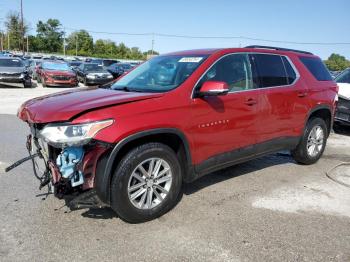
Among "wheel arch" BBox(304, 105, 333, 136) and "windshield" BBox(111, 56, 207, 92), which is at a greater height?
"windshield" BBox(111, 56, 207, 92)

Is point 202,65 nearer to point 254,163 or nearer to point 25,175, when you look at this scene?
point 254,163

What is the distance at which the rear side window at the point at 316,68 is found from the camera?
5.94 metres

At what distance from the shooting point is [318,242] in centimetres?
357

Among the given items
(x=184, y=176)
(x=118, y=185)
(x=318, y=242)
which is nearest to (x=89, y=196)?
(x=118, y=185)

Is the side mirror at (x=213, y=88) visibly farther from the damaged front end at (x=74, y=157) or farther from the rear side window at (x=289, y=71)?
the rear side window at (x=289, y=71)

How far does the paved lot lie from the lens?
10.9ft

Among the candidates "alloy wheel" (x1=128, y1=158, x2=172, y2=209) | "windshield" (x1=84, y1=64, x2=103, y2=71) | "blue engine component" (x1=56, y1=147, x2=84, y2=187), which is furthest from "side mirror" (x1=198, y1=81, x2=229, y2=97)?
"windshield" (x1=84, y1=64, x2=103, y2=71)

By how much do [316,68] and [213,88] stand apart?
2.92 meters

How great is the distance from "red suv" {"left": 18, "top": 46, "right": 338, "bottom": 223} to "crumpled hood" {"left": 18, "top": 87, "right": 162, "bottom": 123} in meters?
0.01

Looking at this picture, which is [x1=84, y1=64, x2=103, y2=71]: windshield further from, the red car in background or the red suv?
the red suv

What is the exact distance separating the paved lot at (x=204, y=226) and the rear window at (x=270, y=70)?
1392 millimetres

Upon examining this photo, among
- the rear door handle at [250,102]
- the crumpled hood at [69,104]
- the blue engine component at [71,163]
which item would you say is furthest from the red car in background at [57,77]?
the blue engine component at [71,163]

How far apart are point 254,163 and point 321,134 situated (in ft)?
4.07

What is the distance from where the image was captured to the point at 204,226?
384 centimetres
